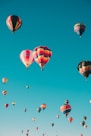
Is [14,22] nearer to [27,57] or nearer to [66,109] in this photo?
[27,57]

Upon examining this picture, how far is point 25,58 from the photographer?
149 ft

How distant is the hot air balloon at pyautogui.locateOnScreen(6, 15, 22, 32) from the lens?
1716 inches

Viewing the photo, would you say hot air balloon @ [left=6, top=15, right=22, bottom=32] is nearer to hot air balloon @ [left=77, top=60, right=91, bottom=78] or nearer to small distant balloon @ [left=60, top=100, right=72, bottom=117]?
hot air balloon @ [left=77, top=60, right=91, bottom=78]

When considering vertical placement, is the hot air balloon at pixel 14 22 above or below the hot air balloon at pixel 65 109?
above

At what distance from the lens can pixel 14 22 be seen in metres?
43.6

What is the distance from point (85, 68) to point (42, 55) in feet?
18.2

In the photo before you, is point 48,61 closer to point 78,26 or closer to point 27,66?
point 27,66

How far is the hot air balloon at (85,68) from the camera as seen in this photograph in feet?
142

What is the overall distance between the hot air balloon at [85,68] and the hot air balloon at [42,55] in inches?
161

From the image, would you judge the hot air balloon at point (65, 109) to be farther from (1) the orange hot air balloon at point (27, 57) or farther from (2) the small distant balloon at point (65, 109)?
(1) the orange hot air balloon at point (27, 57)

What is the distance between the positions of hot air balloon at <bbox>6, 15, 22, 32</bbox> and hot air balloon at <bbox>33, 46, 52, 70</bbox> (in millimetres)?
3652

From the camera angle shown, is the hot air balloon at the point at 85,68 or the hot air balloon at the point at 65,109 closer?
the hot air balloon at the point at 85,68

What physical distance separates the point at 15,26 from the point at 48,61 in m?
5.95

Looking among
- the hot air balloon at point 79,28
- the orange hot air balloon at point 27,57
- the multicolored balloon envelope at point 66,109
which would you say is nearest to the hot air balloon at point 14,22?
the orange hot air balloon at point 27,57
